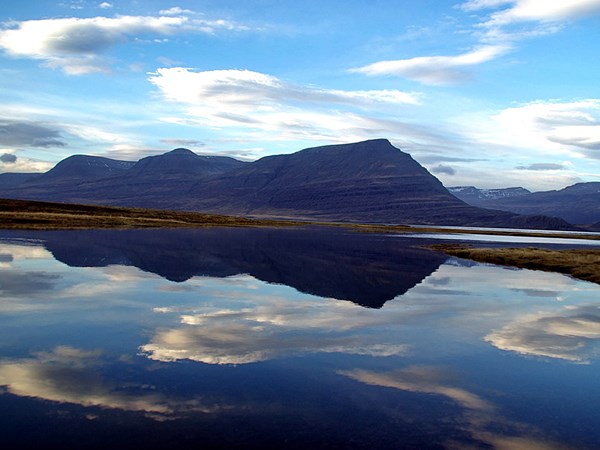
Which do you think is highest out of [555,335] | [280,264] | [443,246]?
[443,246]

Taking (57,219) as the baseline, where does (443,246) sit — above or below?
below

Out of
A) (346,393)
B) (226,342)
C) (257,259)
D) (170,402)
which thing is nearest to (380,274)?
(257,259)

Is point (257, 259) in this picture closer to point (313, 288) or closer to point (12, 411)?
point (313, 288)

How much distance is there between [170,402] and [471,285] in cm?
3613

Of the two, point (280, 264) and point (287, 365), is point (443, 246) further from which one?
point (287, 365)

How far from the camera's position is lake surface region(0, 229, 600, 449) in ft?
41.1

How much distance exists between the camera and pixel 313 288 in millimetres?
39125

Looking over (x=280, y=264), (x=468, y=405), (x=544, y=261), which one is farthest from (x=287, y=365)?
(x=544, y=261)

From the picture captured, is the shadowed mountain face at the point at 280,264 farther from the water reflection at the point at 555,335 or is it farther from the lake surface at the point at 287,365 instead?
the water reflection at the point at 555,335

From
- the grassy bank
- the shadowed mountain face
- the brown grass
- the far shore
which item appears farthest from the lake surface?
the grassy bank

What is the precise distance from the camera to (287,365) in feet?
59.8

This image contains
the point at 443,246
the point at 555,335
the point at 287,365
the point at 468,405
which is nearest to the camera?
the point at 468,405

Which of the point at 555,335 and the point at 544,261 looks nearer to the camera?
the point at 555,335

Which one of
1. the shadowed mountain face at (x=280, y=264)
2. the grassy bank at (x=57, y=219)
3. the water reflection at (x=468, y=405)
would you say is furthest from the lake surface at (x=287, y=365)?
the grassy bank at (x=57, y=219)
